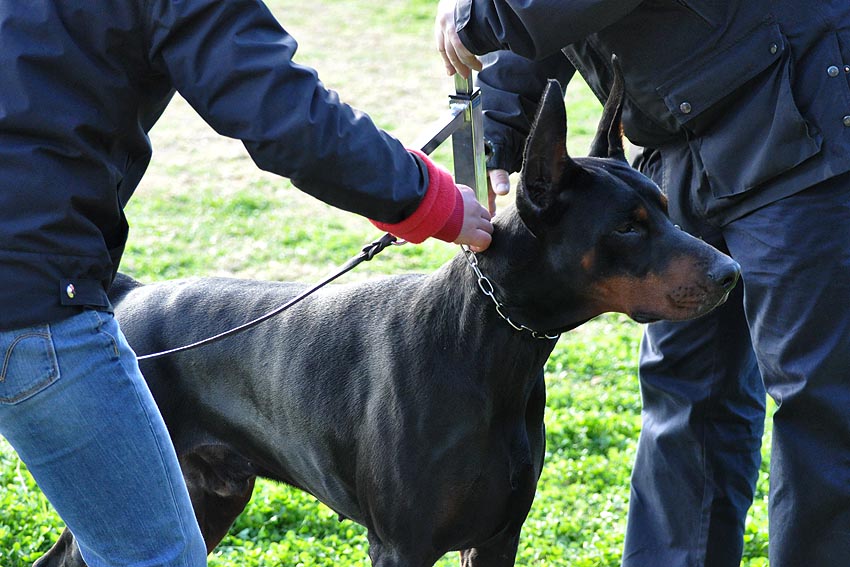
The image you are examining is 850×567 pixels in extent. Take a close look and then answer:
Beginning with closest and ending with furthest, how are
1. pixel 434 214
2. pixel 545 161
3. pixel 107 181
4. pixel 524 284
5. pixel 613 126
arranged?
pixel 107 181 → pixel 434 214 → pixel 545 161 → pixel 524 284 → pixel 613 126

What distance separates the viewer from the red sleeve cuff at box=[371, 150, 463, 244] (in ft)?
8.07

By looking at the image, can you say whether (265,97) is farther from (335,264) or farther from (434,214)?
(335,264)

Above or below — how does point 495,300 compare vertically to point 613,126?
below

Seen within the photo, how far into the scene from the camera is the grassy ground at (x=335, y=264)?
14.2ft

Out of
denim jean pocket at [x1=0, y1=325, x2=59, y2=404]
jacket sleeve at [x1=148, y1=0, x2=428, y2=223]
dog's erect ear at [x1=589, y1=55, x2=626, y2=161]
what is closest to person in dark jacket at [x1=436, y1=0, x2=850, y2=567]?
dog's erect ear at [x1=589, y1=55, x2=626, y2=161]

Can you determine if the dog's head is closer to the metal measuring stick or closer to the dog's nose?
the dog's nose

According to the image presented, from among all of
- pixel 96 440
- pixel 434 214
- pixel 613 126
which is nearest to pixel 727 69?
pixel 613 126

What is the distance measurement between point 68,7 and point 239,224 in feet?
21.5

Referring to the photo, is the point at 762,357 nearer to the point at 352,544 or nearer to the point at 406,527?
the point at 406,527

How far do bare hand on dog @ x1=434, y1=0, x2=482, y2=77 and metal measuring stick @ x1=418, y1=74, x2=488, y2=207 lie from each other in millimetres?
38

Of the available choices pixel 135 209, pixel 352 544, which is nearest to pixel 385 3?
pixel 135 209

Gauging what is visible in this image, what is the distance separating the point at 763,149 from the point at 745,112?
13 centimetres

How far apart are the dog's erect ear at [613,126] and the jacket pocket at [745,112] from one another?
142 mm

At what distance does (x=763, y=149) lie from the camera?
2.99 m
